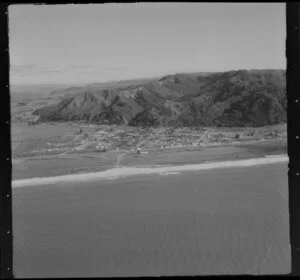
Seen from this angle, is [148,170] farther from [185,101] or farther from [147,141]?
[185,101]

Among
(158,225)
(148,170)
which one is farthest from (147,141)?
(158,225)

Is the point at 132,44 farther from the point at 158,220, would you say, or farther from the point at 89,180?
the point at 158,220

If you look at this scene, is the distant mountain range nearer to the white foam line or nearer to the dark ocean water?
the white foam line

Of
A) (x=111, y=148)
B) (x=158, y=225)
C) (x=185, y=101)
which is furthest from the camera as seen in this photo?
(x=185, y=101)

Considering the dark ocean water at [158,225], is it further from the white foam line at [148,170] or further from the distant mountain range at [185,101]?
the distant mountain range at [185,101]

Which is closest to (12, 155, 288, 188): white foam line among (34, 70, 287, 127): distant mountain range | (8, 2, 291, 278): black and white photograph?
(8, 2, 291, 278): black and white photograph

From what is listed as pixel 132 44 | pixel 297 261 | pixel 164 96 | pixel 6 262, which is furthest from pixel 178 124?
pixel 6 262

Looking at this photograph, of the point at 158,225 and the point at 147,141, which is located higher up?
the point at 147,141

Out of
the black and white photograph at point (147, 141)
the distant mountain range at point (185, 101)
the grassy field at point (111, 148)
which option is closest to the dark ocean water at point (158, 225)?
the black and white photograph at point (147, 141)

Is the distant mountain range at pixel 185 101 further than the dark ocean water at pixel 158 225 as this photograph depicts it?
Yes
